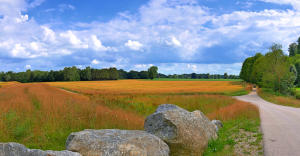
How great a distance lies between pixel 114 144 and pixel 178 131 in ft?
9.50

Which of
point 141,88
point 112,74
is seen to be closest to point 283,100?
point 141,88

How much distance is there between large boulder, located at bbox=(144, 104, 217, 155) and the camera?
27.7ft

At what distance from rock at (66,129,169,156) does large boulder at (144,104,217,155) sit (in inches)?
42.9

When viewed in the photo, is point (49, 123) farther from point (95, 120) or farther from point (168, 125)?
point (168, 125)

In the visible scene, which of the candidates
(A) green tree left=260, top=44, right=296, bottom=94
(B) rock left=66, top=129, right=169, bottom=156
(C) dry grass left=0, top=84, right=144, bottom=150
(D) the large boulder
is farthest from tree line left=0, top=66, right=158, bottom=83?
(B) rock left=66, top=129, right=169, bottom=156

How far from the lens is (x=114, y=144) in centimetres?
665

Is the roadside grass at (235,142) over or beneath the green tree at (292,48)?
beneath

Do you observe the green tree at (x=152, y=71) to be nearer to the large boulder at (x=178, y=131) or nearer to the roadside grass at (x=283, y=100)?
the roadside grass at (x=283, y=100)

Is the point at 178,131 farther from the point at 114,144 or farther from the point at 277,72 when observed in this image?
the point at 277,72

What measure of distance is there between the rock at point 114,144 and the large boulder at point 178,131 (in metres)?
1.09

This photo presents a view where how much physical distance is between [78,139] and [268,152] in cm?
752

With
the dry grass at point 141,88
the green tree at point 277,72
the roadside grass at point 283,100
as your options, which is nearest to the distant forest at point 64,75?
the dry grass at point 141,88

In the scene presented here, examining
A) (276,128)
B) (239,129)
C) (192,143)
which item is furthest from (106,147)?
(276,128)

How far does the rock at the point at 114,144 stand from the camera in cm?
650
